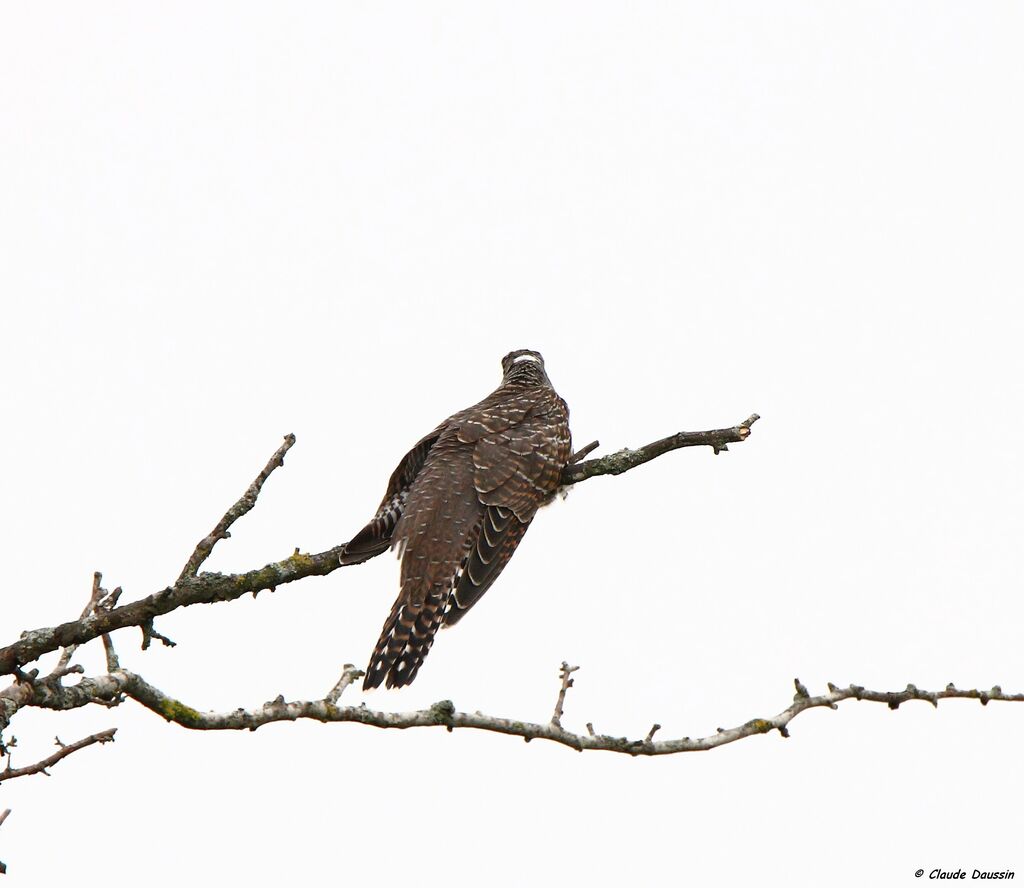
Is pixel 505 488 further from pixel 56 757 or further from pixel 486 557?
pixel 56 757

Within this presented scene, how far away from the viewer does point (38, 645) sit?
4.52 metres

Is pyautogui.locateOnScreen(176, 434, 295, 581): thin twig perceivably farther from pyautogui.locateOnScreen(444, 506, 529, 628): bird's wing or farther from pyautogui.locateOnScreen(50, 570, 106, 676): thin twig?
pyautogui.locateOnScreen(444, 506, 529, 628): bird's wing

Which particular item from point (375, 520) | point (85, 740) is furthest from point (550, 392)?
point (85, 740)

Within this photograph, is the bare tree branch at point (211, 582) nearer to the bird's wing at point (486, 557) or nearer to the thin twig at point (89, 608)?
the thin twig at point (89, 608)

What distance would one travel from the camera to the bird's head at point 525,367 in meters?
10.3

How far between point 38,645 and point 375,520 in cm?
307

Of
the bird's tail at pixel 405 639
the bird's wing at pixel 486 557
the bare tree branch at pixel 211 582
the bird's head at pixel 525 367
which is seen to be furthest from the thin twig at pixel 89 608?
the bird's head at pixel 525 367

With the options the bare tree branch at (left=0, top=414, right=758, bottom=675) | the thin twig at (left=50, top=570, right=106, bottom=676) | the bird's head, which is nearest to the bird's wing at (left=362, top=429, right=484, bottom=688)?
the bare tree branch at (left=0, top=414, right=758, bottom=675)

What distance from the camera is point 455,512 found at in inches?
314

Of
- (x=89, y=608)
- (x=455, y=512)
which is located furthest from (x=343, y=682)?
(x=455, y=512)

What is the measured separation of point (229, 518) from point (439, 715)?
1.56 metres

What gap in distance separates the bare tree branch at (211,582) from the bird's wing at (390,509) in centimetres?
18

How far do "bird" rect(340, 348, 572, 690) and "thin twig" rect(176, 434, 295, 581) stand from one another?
1527 mm

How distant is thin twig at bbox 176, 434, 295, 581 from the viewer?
5.09 m
